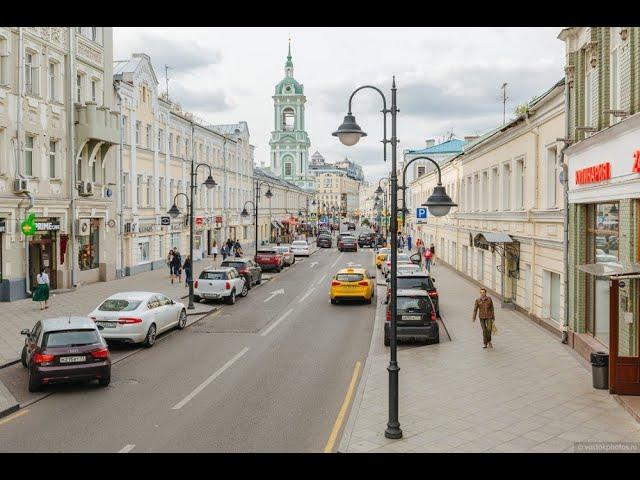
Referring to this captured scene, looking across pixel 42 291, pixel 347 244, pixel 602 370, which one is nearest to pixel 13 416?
pixel 602 370

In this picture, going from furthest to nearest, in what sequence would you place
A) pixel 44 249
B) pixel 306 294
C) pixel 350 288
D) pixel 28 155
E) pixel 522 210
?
pixel 306 294, pixel 44 249, pixel 28 155, pixel 350 288, pixel 522 210

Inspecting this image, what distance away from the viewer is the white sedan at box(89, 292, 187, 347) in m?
16.3

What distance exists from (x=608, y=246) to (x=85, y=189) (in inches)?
907

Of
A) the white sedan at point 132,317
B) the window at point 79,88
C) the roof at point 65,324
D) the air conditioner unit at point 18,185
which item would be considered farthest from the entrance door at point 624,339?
the window at point 79,88

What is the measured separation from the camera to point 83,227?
2852 centimetres

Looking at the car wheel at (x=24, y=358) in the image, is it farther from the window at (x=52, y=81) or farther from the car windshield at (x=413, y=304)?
the window at (x=52, y=81)

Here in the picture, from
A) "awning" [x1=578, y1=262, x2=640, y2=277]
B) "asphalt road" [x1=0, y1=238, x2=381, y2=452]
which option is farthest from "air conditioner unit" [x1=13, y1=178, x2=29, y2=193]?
"awning" [x1=578, y1=262, x2=640, y2=277]

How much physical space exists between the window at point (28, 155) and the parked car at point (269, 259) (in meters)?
16.5

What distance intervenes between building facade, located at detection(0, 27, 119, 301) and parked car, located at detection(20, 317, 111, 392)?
13.2 metres

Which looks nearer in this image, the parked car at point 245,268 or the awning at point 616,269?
the awning at point 616,269

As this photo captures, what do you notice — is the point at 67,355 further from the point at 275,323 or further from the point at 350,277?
the point at 350,277

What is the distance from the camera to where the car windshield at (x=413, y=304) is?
55.3 feet

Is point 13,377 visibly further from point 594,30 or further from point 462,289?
point 462,289

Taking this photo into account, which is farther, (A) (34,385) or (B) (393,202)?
(A) (34,385)
